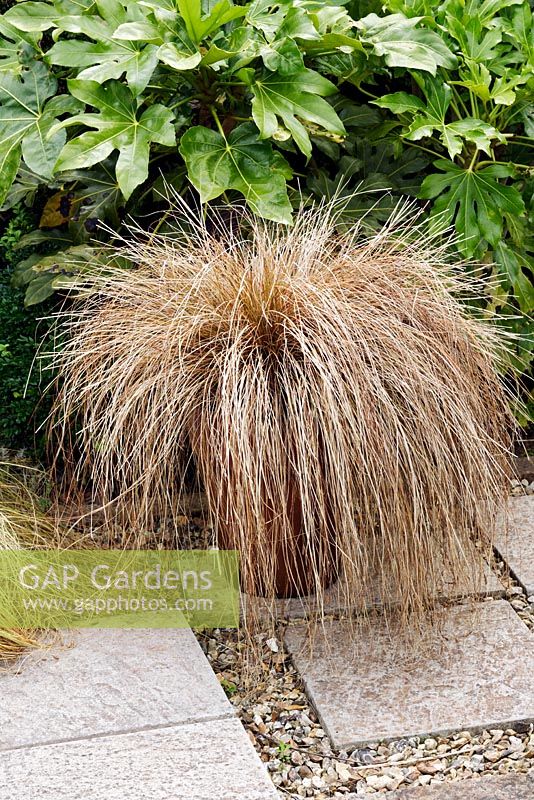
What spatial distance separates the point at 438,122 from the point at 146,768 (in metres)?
1.93

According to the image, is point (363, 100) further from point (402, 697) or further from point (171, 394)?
point (402, 697)

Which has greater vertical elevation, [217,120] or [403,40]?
[403,40]

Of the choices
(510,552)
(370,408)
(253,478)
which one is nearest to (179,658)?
(253,478)

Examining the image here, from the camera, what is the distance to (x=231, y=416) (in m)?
2.12

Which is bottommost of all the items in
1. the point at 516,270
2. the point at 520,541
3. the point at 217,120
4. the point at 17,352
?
the point at 520,541

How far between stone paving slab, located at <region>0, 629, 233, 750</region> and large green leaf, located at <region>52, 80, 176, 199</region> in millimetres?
1147

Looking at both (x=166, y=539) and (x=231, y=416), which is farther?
(x=166, y=539)

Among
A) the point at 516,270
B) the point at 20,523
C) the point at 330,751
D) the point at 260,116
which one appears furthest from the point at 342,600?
the point at 260,116

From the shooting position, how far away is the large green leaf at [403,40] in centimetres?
270

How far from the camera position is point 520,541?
2881 mm

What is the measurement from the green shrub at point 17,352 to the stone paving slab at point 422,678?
47.8 inches

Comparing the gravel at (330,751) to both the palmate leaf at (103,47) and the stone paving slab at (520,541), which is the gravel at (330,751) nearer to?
the stone paving slab at (520,541)

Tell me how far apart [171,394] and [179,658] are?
64 centimetres

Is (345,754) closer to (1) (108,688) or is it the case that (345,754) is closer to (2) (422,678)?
(2) (422,678)
